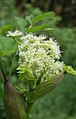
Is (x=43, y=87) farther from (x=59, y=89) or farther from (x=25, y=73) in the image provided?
(x=59, y=89)

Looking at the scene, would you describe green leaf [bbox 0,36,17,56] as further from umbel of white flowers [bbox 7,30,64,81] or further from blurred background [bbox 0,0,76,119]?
blurred background [bbox 0,0,76,119]

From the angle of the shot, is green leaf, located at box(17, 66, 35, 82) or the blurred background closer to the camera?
green leaf, located at box(17, 66, 35, 82)

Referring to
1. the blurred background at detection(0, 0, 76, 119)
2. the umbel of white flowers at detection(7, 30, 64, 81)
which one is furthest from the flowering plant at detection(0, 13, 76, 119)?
the blurred background at detection(0, 0, 76, 119)

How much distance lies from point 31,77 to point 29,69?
41 mm

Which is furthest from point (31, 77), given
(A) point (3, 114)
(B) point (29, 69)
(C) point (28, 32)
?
(A) point (3, 114)

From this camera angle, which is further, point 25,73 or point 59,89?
point 59,89

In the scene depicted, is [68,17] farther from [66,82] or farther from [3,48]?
[3,48]

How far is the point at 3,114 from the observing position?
90.5 inches

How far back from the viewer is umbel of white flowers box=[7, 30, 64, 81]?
1.36m

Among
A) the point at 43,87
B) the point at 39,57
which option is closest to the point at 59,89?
the point at 43,87

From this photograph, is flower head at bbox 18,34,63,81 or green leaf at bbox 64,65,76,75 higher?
flower head at bbox 18,34,63,81

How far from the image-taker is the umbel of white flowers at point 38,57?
1361mm

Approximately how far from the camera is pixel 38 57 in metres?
1.37

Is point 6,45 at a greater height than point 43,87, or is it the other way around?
point 6,45
